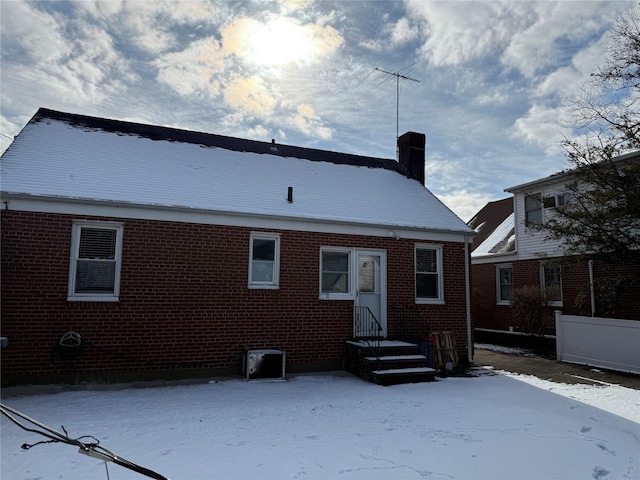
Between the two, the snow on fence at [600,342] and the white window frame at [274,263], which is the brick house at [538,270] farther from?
the white window frame at [274,263]

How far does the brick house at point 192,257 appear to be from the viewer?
26.9 feet

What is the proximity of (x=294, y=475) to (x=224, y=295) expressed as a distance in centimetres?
531

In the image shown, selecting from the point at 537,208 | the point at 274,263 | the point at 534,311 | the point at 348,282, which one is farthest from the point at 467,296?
the point at 537,208

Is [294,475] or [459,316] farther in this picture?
[459,316]

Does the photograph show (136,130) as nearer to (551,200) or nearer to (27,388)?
(27,388)

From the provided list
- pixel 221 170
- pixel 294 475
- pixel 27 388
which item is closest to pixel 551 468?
pixel 294 475

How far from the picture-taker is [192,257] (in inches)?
364

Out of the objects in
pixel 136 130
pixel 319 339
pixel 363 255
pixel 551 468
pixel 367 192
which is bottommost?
pixel 551 468

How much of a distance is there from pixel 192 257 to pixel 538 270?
1210cm

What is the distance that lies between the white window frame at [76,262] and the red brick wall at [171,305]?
93 millimetres

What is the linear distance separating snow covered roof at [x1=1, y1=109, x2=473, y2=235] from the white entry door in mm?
899

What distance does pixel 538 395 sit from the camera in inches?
325

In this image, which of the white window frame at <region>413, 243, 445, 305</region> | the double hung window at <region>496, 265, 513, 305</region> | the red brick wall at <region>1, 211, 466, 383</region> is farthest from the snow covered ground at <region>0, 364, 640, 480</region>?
the double hung window at <region>496, 265, 513, 305</region>

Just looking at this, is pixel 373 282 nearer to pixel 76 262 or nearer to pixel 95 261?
pixel 95 261
